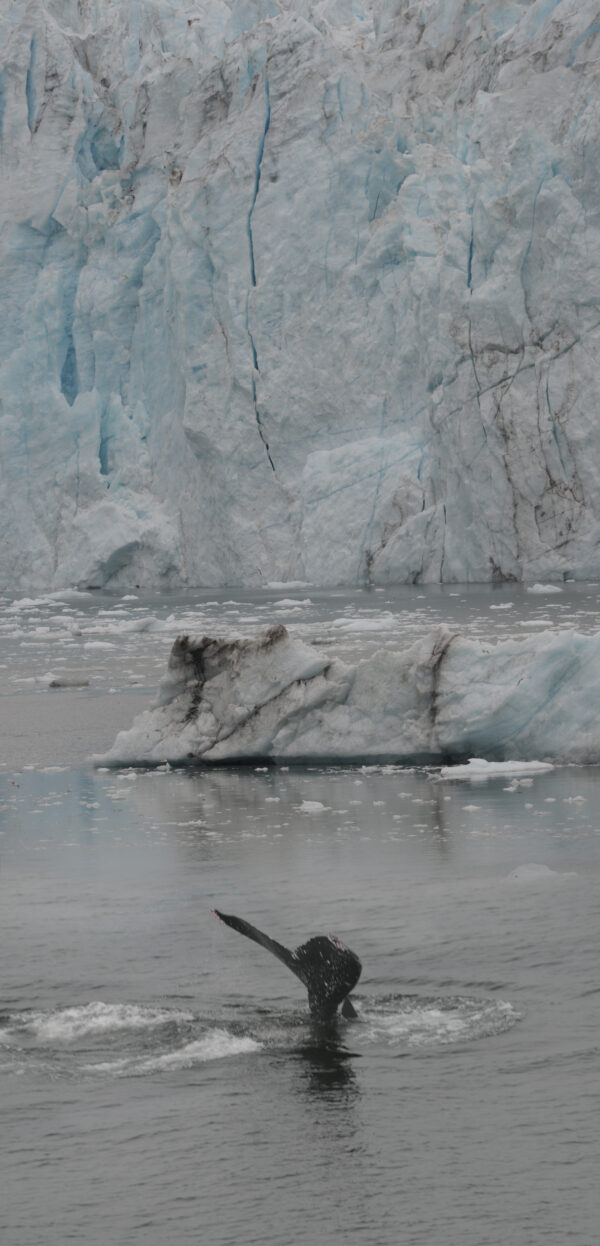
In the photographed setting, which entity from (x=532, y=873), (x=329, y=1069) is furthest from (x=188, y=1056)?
(x=532, y=873)

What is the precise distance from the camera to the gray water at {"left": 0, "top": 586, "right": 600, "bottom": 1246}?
303 centimetres

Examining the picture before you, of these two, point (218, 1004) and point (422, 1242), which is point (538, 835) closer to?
point (218, 1004)

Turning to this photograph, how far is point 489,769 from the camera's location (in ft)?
26.1

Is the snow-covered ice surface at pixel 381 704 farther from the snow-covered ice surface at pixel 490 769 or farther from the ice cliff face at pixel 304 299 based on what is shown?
the ice cliff face at pixel 304 299

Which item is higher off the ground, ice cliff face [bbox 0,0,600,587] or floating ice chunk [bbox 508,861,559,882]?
ice cliff face [bbox 0,0,600,587]

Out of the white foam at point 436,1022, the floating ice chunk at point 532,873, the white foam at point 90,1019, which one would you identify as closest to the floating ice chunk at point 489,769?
the floating ice chunk at point 532,873

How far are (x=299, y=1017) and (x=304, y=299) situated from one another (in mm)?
23484

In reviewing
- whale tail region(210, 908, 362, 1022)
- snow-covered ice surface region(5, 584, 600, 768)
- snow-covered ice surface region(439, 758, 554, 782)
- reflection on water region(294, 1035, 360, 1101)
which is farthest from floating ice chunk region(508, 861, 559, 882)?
snow-covered ice surface region(5, 584, 600, 768)

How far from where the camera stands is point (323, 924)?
16.3ft

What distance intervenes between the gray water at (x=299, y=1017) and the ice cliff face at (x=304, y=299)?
17.2m

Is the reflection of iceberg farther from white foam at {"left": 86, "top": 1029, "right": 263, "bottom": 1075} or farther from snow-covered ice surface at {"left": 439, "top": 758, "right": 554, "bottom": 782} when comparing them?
white foam at {"left": 86, "top": 1029, "right": 263, "bottom": 1075}

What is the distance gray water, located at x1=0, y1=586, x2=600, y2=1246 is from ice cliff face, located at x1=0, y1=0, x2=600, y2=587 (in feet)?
56.6

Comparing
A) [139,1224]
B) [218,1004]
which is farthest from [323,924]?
[139,1224]

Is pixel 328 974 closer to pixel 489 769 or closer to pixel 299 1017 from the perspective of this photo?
pixel 299 1017
